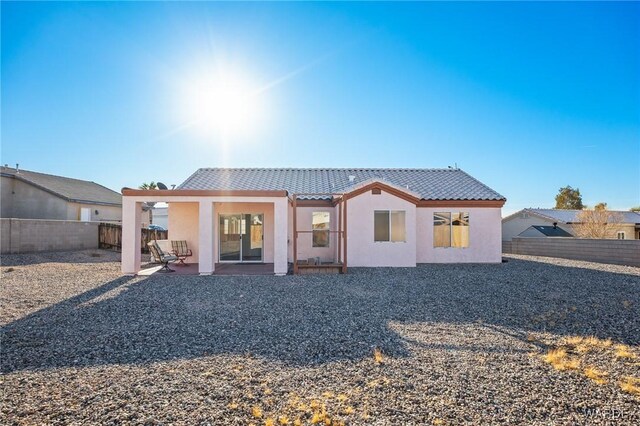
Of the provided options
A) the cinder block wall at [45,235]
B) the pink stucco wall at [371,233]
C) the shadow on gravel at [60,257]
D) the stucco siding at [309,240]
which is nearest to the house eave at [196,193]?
the pink stucco wall at [371,233]

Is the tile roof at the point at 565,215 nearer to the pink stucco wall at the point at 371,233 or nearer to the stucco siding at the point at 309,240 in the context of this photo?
the pink stucco wall at the point at 371,233

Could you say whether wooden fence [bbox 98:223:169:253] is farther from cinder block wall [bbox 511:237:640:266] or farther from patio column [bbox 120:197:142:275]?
cinder block wall [bbox 511:237:640:266]

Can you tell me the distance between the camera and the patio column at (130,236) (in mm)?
12055

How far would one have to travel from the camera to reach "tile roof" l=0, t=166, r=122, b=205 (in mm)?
24531

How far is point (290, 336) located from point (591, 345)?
190 inches

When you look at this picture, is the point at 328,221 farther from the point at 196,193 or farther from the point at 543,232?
the point at 543,232

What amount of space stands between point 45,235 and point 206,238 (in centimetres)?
1161

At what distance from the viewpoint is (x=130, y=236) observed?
12.1 m

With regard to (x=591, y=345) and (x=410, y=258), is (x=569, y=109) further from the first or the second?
(x=591, y=345)

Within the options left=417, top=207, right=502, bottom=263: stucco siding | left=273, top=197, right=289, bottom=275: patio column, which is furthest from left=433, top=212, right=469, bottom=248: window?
left=273, top=197, right=289, bottom=275: patio column

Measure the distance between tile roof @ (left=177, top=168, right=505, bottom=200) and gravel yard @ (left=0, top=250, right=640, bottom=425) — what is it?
7.45 m

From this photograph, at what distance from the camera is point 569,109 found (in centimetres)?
1544

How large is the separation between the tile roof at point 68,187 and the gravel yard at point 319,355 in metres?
19.3

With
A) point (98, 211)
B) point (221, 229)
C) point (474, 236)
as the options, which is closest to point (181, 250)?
point (221, 229)
